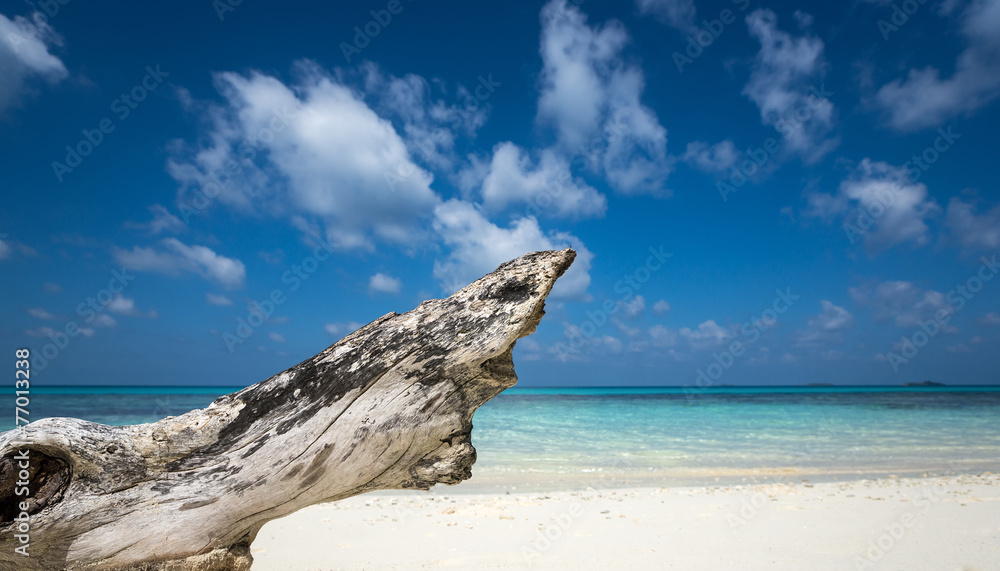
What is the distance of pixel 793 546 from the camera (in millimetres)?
5434

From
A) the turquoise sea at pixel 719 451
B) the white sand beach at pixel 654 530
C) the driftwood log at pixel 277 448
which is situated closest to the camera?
the driftwood log at pixel 277 448

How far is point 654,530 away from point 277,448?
16.0ft

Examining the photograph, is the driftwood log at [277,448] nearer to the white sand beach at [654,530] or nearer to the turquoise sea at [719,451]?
the white sand beach at [654,530]

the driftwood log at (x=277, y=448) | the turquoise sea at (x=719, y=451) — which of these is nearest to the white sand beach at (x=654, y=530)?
the turquoise sea at (x=719, y=451)

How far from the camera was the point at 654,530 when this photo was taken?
603cm

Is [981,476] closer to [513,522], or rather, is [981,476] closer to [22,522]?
[513,522]

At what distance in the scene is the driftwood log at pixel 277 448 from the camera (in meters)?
2.62

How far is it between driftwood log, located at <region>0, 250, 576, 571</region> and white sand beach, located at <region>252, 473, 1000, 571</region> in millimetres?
2510

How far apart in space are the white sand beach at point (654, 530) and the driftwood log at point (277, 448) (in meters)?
2.51

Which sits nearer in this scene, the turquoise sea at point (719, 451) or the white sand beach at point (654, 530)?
the white sand beach at point (654, 530)

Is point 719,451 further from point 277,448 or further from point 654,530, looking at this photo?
point 277,448

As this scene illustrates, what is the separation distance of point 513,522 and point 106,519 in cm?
472

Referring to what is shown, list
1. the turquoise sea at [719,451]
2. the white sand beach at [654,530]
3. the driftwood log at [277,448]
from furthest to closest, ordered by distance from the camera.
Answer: the turquoise sea at [719,451] < the white sand beach at [654,530] < the driftwood log at [277,448]

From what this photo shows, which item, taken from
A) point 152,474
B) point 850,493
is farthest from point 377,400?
point 850,493
